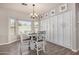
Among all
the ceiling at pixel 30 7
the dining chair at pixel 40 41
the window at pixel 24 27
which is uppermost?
the ceiling at pixel 30 7

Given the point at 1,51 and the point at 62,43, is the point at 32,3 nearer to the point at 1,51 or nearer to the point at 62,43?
the point at 62,43

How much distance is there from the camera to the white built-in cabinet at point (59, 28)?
184cm

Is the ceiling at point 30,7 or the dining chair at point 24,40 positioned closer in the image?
the ceiling at point 30,7

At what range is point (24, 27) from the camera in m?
1.92

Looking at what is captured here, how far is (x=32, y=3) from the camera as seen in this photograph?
1.77 m

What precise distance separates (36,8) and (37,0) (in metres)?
0.20

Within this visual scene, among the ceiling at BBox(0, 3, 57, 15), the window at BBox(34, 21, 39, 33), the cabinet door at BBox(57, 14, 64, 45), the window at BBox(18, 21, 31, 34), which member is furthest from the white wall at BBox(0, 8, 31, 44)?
the cabinet door at BBox(57, 14, 64, 45)

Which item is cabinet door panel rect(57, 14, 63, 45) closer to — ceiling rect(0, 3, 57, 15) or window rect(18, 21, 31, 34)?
ceiling rect(0, 3, 57, 15)

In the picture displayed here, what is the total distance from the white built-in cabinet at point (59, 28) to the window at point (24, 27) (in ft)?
1.11

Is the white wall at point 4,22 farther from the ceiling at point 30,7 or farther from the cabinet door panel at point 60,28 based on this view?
the cabinet door panel at point 60,28

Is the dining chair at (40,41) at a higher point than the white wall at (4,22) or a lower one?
lower

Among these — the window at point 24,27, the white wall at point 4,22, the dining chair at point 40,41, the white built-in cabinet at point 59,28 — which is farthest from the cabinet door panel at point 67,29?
the white wall at point 4,22

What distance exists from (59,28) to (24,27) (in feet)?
2.87

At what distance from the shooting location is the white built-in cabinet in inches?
72.4
